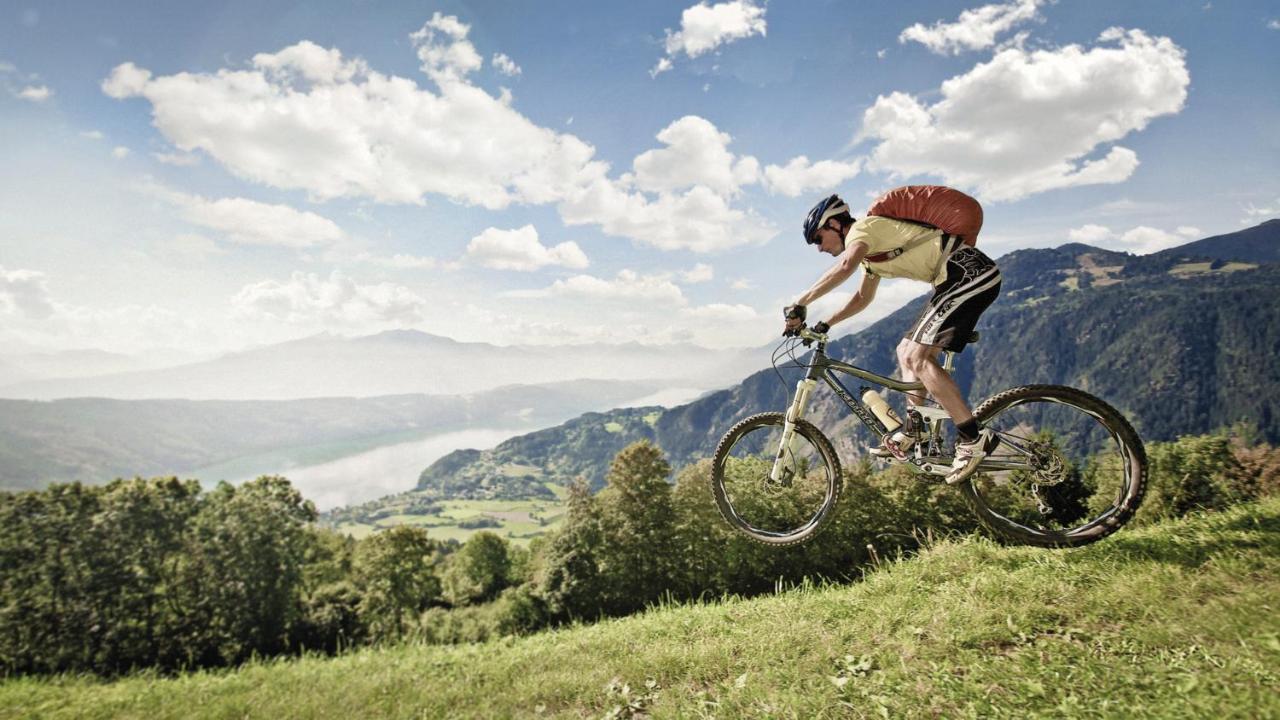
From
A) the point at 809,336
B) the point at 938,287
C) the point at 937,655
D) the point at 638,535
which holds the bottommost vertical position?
the point at 638,535

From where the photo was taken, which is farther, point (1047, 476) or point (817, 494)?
point (817, 494)

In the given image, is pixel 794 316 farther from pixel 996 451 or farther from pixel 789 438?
pixel 996 451

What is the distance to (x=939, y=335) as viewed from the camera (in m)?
5.33

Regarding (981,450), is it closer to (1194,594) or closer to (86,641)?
(1194,594)

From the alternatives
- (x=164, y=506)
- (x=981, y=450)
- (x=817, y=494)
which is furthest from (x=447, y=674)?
(x=164, y=506)

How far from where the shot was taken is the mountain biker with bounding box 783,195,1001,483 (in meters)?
5.27

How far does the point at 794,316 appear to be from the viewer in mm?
5781

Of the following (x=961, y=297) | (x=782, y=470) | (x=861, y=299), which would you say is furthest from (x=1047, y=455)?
(x=782, y=470)

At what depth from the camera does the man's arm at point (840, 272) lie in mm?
5320

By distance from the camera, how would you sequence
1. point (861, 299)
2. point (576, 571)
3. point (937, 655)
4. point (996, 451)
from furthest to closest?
point (576, 571), point (861, 299), point (996, 451), point (937, 655)

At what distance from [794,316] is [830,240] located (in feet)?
3.09

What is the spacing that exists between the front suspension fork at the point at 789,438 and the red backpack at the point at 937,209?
203 centimetres

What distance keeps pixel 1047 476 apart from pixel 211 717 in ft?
28.8

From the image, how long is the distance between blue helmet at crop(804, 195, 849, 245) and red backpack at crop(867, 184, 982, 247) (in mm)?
509
